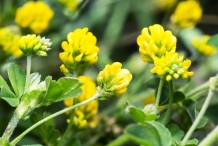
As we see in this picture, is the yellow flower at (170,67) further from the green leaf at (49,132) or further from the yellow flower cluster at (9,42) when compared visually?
the yellow flower cluster at (9,42)

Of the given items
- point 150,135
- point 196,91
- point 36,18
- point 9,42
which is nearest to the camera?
point 150,135

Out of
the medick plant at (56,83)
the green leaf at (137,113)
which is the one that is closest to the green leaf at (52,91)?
the medick plant at (56,83)

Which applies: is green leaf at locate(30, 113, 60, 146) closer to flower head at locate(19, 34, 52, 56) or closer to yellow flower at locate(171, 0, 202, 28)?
flower head at locate(19, 34, 52, 56)

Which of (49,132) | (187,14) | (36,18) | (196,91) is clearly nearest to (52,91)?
(49,132)

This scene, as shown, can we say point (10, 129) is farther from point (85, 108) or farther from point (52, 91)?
point (85, 108)

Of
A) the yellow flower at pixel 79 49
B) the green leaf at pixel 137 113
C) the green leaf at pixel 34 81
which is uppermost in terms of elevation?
the yellow flower at pixel 79 49

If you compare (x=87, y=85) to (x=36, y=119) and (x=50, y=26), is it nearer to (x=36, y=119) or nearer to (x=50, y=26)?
(x=36, y=119)
